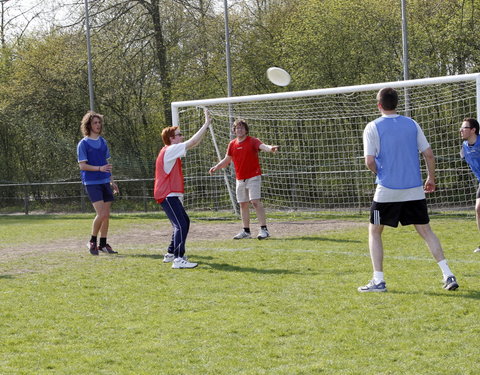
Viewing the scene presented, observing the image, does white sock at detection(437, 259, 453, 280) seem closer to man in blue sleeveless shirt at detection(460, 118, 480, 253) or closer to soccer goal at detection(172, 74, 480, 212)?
man in blue sleeveless shirt at detection(460, 118, 480, 253)

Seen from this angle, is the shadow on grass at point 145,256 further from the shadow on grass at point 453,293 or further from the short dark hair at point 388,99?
the short dark hair at point 388,99

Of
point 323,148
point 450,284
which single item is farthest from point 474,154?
point 323,148

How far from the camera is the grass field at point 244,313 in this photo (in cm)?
483

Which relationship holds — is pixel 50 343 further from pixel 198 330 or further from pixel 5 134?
pixel 5 134

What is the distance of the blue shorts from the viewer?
10516 mm

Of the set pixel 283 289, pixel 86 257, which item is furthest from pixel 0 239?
pixel 283 289

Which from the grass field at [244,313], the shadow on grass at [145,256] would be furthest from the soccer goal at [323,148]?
the shadow on grass at [145,256]

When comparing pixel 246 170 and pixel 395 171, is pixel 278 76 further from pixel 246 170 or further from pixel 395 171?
pixel 395 171

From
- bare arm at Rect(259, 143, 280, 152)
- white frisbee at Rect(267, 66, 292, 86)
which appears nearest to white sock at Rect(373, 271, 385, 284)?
bare arm at Rect(259, 143, 280, 152)

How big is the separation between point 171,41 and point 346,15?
7.03 m

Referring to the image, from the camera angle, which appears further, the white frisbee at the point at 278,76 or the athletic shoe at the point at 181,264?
the white frisbee at the point at 278,76

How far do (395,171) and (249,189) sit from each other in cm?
535

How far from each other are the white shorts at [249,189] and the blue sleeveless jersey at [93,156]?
2.46 m

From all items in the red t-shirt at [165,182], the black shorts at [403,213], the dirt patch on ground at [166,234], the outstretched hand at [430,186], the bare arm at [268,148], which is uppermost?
the bare arm at [268,148]
